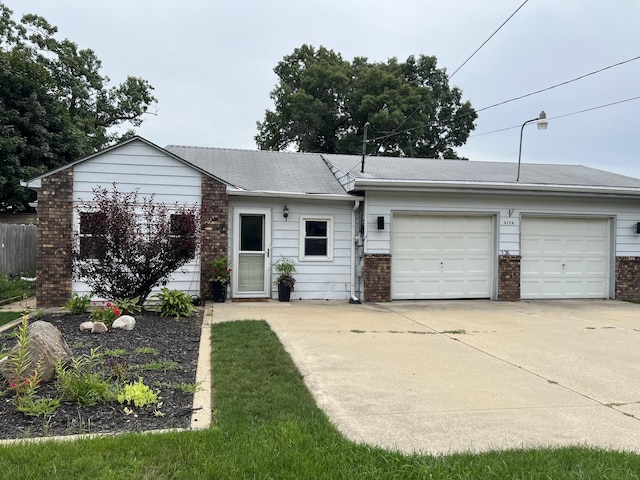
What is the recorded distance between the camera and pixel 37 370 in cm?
411

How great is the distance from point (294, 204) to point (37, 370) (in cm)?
732

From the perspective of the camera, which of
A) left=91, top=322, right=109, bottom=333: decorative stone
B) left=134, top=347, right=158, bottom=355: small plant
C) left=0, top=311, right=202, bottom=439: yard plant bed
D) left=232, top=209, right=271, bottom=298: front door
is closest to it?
left=0, top=311, right=202, bottom=439: yard plant bed

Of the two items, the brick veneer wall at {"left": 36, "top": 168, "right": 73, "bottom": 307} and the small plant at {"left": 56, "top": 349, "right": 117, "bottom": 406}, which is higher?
the brick veneer wall at {"left": 36, "top": 168, "right": 73, "bottom": 307}

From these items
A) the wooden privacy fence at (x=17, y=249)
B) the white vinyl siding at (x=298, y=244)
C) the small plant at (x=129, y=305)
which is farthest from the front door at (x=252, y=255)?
the wooden privacy fence at (x=17, y=249)

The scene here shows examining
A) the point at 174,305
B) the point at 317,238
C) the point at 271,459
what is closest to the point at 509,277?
the point at 317,238

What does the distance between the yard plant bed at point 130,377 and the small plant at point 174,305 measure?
1.17 feet

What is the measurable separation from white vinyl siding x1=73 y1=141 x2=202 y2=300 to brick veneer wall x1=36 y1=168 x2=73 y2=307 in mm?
205

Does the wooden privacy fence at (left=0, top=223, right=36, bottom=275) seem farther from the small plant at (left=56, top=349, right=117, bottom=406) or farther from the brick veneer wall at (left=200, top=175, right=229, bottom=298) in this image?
the small plant at (left=56, top=349, right=117, bottom=406)

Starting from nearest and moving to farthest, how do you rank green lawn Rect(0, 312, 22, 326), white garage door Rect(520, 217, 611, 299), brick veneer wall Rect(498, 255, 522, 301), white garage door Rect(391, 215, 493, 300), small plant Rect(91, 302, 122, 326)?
small plant Rect(91, 302, 122, 326)
green lawn Rect(0, 312, 22, 326)
white garage door Rect(391, 215, 493, 300)
brick veneer wall Rect(498, 255, 522, 301)
white garage door Rect(520, 217, 611, 299)

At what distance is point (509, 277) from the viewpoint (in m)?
11.6

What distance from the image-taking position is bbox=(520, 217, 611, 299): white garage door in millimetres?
11930

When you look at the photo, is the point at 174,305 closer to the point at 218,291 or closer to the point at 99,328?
the point at 99,328

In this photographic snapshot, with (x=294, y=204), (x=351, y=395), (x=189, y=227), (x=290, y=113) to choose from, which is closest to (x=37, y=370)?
(x=351, y=395)

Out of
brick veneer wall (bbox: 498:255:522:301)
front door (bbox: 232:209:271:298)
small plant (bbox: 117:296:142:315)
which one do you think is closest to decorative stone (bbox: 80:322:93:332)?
small plant (bbox: 117:296:142:315)
